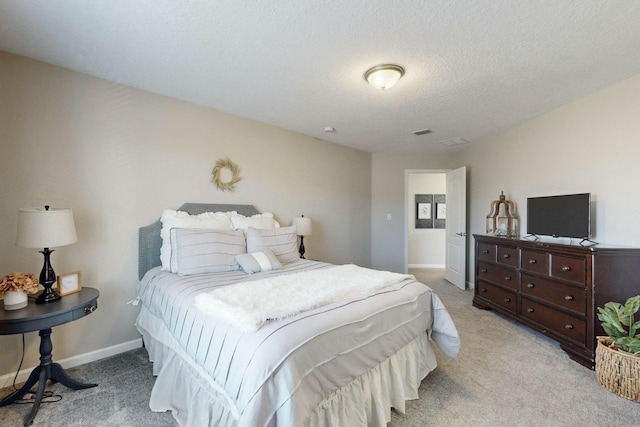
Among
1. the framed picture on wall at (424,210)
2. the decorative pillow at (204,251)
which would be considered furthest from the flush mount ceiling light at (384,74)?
the framed picture on wall at (424,210)

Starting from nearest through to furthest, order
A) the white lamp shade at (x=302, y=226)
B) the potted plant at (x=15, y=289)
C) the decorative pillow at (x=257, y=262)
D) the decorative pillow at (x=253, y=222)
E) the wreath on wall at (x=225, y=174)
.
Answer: the potted plant at (x=15, y=289), the decorative pillow at (x=257, y=262), the decorative pillow at (x=253, y=222), the wreath on wall at (x=225, y=174), the white lamp shade at (x=302, y=226)

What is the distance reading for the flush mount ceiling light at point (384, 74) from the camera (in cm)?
218

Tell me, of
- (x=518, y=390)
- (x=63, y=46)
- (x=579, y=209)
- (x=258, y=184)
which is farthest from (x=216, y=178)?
(x=579, y=209)

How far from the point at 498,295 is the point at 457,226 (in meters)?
1.60

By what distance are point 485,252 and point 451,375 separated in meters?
1.98

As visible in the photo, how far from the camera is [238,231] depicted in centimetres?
276

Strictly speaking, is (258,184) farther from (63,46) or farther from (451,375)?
(451,375)

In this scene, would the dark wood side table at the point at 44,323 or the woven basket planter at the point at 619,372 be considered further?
the woven basket planter at the point at 619,372

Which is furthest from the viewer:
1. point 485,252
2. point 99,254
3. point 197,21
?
point 485,252

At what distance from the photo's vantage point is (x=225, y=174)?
125 inches

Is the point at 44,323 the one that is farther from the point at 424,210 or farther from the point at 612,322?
the point at 424,210

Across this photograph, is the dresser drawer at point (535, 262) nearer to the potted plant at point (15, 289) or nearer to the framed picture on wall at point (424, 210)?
the framed picture on wall at point (424, 210)

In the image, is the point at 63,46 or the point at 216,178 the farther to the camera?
the point at 216,178

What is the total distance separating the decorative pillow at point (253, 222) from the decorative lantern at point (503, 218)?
115 inches
